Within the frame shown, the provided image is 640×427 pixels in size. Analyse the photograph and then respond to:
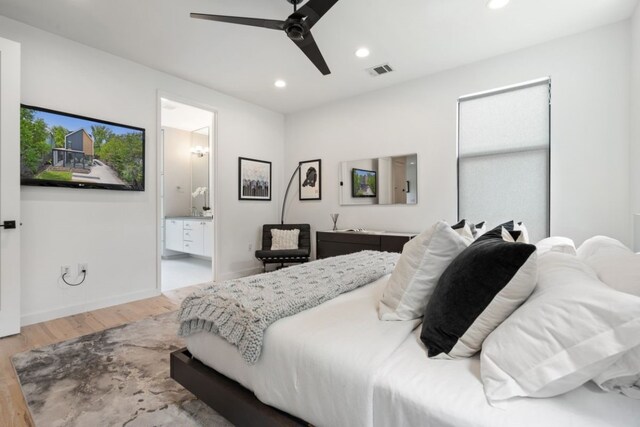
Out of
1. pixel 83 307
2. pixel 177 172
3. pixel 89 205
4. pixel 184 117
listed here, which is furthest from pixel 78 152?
pixel 177 172

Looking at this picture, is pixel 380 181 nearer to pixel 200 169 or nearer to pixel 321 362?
pixel 321 362

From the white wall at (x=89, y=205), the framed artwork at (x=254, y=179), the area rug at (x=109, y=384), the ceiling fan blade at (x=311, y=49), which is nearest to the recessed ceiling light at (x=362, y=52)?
the ceiling fan blade at (x=311, y=49)

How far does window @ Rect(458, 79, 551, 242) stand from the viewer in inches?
122

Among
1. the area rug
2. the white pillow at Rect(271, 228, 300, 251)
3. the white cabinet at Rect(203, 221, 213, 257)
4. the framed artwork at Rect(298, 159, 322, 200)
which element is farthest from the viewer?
the white cabinet at Rect(203, 221, 213, 257)

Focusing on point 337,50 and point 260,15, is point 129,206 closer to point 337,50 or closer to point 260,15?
point 260,15

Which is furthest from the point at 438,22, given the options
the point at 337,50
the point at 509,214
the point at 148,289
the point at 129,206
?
the point at 148,289

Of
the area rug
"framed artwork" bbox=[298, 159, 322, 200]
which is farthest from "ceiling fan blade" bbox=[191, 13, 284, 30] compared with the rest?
"framed artwork" bbox=[298, 159, 322, 200]

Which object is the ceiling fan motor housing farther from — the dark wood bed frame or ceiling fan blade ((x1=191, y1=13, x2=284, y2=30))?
the dark wood bed frame

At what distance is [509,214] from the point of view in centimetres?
325

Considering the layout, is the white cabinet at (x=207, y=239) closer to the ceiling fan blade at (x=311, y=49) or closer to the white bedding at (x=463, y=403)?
the ceiling fan blade at (x=311, y=49)

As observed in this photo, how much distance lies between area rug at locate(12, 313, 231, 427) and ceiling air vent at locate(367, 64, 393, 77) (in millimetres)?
3432

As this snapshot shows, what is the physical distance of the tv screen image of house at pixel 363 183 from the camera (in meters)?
4.26

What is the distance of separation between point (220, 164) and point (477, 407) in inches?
164

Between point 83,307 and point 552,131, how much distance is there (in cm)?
501
